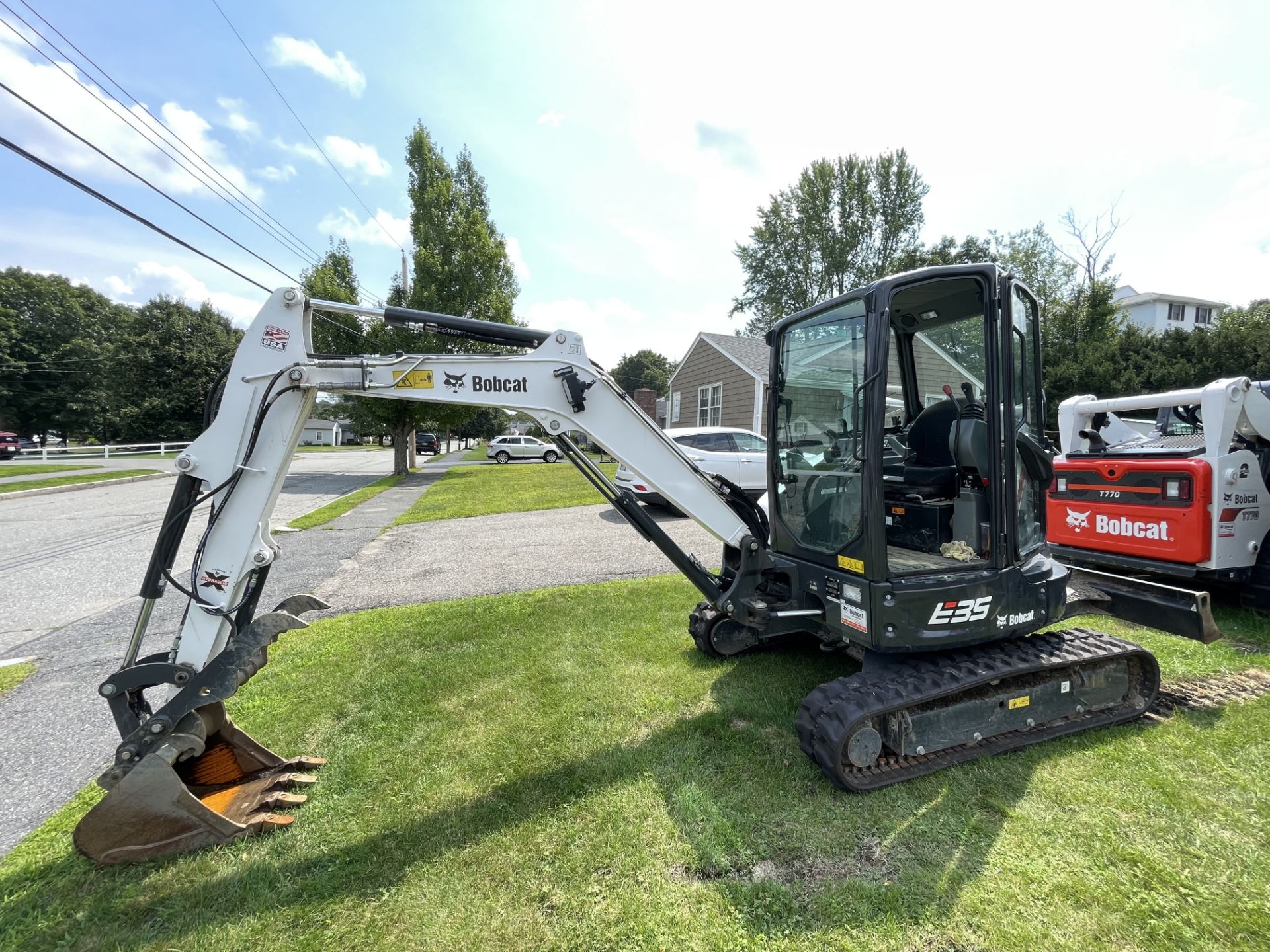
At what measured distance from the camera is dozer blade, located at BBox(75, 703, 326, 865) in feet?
8.21

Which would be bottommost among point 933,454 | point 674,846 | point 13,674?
point 674,846

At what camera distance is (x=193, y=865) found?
2.50 metres

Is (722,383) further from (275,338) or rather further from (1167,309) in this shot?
(1167,309)

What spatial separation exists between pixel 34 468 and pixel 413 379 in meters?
29.4

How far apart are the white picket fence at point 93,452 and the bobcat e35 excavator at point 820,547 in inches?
1225

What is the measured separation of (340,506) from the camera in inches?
559

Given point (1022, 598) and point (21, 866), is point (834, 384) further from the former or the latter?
point (21, 866)

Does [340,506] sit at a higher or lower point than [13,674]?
higher

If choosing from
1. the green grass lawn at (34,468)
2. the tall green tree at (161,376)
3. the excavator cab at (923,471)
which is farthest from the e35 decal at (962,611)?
the tall green tree at (161,376)

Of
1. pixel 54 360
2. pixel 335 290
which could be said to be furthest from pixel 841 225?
pixel 54 360

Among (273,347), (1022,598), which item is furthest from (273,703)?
(1022,598)

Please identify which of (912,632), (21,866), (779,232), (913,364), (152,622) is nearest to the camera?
(21,866)

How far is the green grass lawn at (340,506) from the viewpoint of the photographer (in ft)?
37.4

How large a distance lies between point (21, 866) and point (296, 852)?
1.15 m
